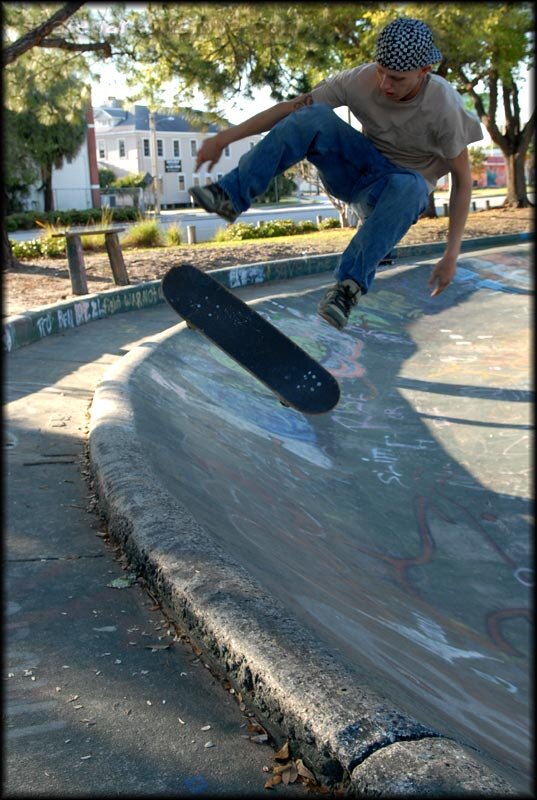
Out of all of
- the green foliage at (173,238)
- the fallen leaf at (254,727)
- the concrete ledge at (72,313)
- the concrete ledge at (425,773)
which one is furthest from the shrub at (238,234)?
the concrete ledge at (425,773)

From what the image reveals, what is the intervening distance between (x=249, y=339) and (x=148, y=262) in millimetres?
10859

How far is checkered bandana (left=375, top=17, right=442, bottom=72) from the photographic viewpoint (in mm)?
3506

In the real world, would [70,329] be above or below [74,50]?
below

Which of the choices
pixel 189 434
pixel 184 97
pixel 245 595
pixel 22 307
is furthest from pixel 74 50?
pixel 245 595

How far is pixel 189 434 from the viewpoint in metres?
5.57

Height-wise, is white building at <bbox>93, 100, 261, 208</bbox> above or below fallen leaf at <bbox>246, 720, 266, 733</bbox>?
above

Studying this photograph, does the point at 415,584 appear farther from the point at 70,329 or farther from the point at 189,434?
the point at 70,329

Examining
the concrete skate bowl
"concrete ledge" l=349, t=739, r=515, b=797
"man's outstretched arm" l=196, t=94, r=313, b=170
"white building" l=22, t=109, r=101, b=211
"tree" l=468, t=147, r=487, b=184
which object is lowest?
the concrete skate bowl

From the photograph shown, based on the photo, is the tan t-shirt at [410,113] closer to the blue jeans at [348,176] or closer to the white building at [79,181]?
the blue jeans at [348,176]

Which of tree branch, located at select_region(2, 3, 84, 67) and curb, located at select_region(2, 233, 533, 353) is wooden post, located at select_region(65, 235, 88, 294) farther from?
tree branch, located at select_region(2, 3, 84, 67)

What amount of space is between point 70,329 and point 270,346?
6.00 metres

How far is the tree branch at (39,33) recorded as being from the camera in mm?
12219

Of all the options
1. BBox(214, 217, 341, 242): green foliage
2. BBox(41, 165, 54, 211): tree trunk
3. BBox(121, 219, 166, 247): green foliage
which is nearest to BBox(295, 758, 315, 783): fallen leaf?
BBox(121, 219, 166, 247): green foliage

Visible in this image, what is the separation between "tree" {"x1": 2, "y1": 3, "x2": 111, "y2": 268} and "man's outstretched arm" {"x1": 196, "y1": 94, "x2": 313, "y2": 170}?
9596mm
